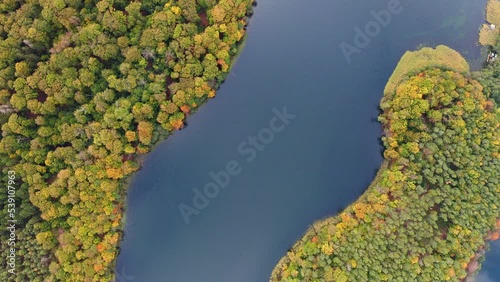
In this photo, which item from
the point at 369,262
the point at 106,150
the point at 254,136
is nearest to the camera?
the point at 369,262

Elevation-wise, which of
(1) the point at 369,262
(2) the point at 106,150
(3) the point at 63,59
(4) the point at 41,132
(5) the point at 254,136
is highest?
(3) the point at 63,59

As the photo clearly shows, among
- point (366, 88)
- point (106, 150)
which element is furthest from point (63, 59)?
point (366, 88)

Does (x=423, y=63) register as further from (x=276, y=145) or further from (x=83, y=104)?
(x=83, y=104)

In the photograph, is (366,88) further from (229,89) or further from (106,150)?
(106,150)

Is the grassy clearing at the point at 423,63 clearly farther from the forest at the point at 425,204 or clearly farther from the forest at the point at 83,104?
the forest at the point at 83,104

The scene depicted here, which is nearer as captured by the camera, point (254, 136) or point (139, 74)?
point (139, 74)

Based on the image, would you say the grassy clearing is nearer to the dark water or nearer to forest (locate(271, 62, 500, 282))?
the dark water

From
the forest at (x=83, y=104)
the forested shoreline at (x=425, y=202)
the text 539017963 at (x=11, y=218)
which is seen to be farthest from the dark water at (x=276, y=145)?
the text 539017963 at (x=11, y=218)

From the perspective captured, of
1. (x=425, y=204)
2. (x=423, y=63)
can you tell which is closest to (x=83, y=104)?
(x=425, y=204)
